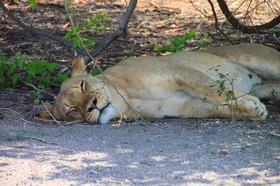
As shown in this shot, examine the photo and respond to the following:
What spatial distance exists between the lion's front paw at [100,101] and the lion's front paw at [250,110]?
3.65 feet

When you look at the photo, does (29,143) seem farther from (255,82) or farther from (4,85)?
(255,82)

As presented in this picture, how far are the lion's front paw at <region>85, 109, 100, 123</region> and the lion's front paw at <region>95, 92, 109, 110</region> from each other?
0.15ft

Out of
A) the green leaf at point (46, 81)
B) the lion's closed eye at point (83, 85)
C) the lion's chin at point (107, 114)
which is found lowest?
the green leaf at point (46, 81)

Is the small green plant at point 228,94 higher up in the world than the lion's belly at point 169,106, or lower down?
higher up

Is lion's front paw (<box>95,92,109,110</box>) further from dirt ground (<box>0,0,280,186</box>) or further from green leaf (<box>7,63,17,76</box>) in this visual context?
green leaf (<box>7,63,17,76</box>)

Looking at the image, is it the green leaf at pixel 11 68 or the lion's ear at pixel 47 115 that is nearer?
the lion's ear at pixel 47 115

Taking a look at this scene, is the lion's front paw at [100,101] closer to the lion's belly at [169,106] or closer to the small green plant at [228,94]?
the lion's belly at [169,106]

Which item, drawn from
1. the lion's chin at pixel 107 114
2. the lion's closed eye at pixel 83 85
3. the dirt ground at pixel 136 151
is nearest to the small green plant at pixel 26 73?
the dirt ground at pixel 136 151

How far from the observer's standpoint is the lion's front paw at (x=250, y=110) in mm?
5457

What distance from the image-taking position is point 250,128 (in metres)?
5.11

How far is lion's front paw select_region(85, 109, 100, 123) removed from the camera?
5.46m

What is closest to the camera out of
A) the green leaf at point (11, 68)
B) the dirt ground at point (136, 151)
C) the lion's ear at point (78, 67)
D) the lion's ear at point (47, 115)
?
the dirt ground at point (136, 151)

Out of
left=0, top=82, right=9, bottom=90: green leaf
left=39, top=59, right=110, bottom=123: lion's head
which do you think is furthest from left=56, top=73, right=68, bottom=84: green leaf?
left=39, top=59, right=110, bottom=123: lion's head

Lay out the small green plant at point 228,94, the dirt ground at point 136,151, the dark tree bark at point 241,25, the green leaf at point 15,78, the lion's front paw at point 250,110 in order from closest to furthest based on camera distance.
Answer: the dirt ground at point 136,151
the small green plant at point 228,94
the lion's front paw at point 250,110
the green leaf at point 15,78
the dark tree bark at point 241,25
